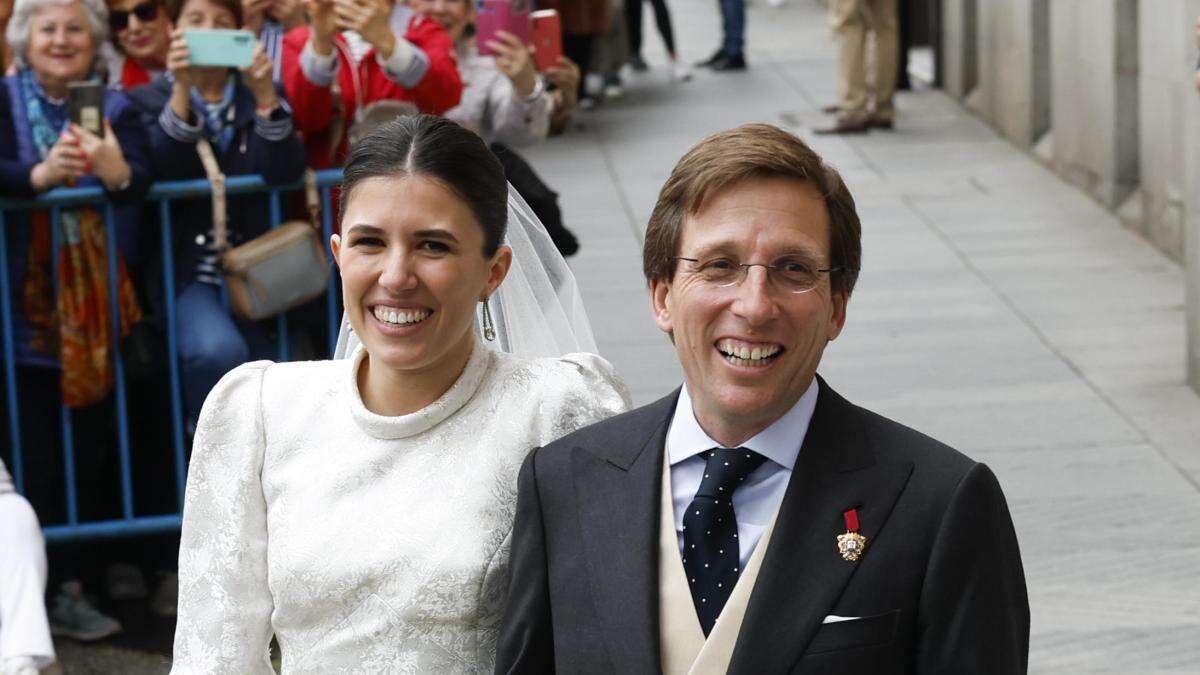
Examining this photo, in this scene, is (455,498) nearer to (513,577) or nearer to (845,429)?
(513,577)

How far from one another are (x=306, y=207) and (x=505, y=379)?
327 centimetres

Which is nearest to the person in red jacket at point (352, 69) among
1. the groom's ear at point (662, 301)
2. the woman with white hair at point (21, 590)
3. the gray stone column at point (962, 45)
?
the woman with white hair at point (21, 590)

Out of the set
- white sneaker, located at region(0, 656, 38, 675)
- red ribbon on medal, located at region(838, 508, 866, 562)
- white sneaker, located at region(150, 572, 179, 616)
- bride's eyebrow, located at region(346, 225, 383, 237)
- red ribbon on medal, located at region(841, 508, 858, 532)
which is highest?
bride's eyebrow, located at region(346, 225, 383, 237)

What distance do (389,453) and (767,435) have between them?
0.71m

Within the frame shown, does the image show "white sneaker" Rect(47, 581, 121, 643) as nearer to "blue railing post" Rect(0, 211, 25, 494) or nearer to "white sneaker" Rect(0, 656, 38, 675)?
"blue railing post" Rect(0, 211, 25, 494)

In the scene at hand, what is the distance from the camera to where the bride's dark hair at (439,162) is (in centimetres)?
319

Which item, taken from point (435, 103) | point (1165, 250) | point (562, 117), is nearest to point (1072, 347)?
point (1165, 250)

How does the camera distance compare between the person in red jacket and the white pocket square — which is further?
the person in red jacket

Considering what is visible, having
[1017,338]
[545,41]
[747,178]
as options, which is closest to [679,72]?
[1017,338]

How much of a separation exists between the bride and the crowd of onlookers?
114 inches

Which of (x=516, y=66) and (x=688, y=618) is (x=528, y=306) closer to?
(x=688, y=618)

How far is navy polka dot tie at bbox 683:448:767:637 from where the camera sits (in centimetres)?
281

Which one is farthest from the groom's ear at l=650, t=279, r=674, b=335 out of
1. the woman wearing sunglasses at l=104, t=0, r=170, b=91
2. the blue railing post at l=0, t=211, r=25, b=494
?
the woman wearing sunglasses at l=104, t=0, r=170, b=91

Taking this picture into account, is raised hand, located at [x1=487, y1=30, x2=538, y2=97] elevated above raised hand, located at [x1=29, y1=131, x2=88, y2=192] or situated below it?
above
